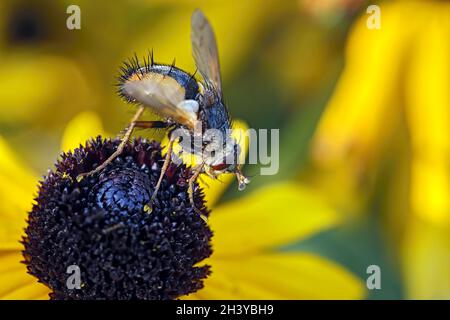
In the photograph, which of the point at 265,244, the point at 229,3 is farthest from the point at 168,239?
the point at 229,3

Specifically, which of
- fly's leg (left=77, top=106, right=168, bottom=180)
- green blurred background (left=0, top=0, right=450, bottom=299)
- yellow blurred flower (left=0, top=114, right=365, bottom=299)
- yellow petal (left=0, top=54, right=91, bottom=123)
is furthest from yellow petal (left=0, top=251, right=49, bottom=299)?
yellow petal (left=0, top=54, right=91, bottom=123)

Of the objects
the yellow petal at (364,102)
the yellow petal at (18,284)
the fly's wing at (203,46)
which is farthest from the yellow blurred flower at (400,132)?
the yellow petal at (18,284)

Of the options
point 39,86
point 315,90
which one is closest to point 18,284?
point 39,86

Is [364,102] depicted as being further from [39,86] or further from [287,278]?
[39,86]

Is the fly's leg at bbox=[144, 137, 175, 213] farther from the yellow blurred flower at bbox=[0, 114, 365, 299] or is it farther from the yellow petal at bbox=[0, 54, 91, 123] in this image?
the yellow petal at bbox=[0, 54, 91, 123]

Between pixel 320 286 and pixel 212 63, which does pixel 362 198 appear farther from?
pixel 212 63

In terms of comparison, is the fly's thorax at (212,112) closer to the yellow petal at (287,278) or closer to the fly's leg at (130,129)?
the fly's leg at (130,129)
